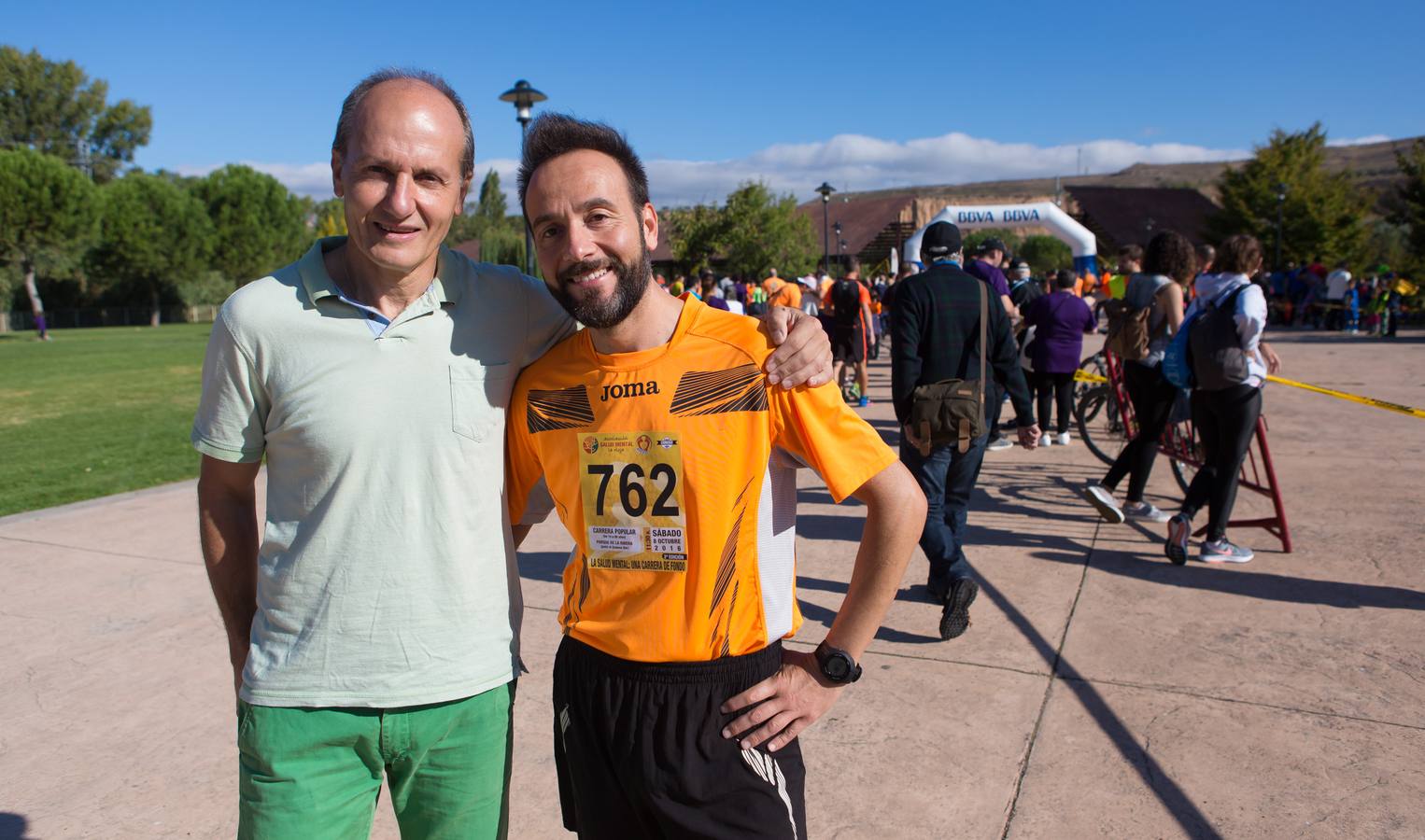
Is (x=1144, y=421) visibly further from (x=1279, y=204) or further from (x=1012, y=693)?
(x=1279, y=204)

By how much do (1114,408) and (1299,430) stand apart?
2107mm

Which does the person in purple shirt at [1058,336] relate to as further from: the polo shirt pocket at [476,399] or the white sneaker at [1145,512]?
the polo shirt pocket at [476,399]

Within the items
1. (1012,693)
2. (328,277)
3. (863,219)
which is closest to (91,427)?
(1012,693)

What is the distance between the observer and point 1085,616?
15.9 feet

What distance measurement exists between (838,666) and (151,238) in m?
67.1

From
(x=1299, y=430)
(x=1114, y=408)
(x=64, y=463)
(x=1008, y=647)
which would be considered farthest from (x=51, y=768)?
(x=1299, y=430)

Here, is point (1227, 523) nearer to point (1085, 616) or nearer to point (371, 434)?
point (1085, 616)

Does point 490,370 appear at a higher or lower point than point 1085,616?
higher

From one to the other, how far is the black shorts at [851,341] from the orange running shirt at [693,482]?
10537mm

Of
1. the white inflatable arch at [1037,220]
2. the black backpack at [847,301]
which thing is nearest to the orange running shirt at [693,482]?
the black backpack at [847,301]

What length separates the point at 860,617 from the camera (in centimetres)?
187

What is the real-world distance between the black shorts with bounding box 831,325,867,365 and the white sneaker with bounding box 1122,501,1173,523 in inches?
233

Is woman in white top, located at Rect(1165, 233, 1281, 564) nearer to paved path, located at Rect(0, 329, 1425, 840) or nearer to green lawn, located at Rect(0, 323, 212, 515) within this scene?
paved path, located at Rect(0, 329, 1425, 840)

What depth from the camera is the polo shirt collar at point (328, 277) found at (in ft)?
6.05
